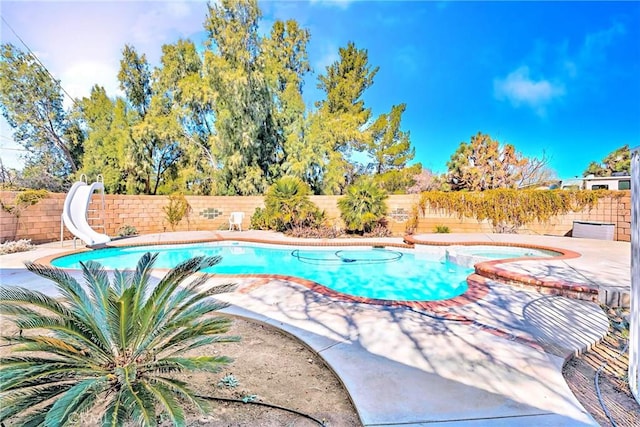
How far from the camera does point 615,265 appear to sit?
6254 mm

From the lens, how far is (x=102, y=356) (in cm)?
223

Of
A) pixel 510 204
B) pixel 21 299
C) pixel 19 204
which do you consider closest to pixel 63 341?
pixel 21 299

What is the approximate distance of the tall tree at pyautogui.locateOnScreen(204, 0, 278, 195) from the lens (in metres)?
16.1

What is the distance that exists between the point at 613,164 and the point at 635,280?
99.0ft

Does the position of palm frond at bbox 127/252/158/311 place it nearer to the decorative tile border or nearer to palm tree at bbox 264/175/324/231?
the decorative tile border

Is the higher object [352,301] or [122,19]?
[122,19]

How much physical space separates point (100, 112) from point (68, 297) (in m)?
21.8

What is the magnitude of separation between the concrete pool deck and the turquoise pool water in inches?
57.8

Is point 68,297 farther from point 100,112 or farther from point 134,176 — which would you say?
point 100,112

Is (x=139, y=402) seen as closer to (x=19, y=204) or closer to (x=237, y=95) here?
(x=19, y=204)

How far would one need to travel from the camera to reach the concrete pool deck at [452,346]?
2137 mm

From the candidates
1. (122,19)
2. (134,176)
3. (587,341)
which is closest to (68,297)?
(587,341)

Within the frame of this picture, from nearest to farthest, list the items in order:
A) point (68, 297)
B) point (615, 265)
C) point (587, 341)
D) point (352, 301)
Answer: point (68, 297) < point (587, 341) < point (352, 301) < point (615, 265)

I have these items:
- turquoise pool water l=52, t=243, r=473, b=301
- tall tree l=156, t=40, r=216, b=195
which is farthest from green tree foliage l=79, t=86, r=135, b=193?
turquoise pool water l=52, t=243, r=473, b=301
